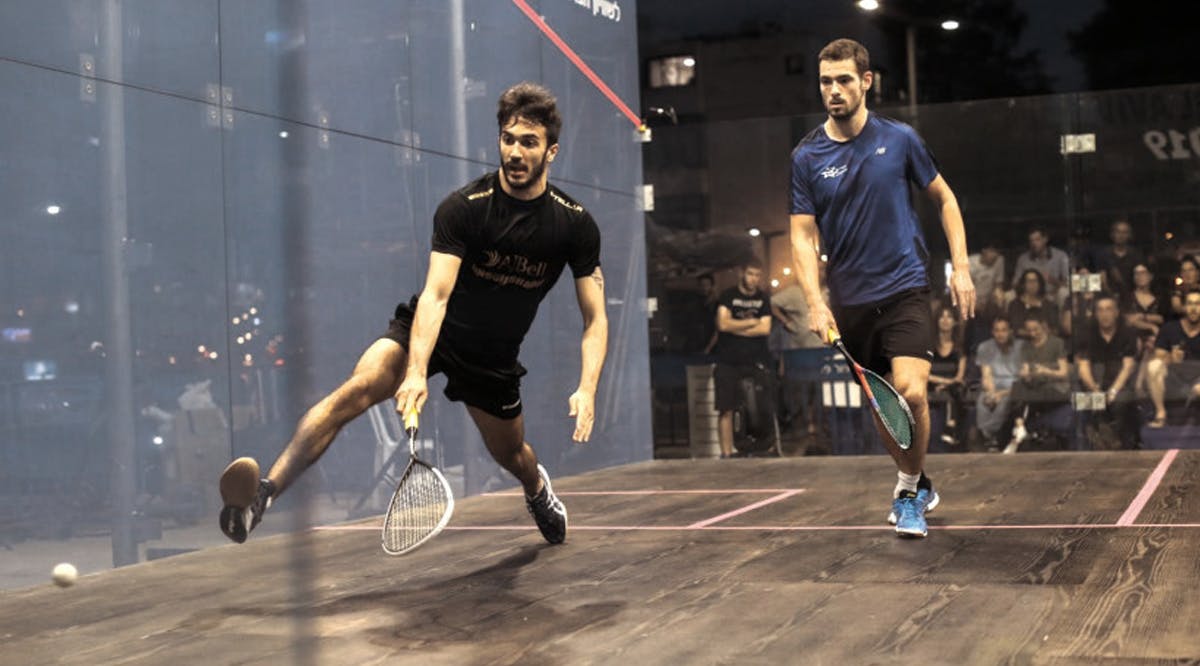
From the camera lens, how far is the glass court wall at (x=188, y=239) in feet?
12.8

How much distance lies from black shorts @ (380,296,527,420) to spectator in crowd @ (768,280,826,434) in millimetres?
4043

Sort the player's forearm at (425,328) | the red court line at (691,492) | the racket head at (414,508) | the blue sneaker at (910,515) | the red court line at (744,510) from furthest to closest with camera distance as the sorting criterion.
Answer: the red court line at (691,492) < the red court line at (744,510) < the blue sneaker at (910,515) < the player's forearm at (425,328) < the racket head at (414,508)

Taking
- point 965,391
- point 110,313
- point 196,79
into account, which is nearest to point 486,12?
point 196,79

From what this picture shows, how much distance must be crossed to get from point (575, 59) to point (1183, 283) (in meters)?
3.00

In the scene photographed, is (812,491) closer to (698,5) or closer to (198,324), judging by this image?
(198,324)

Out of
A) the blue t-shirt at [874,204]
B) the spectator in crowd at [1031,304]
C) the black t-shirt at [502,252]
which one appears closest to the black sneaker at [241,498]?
the black t-shirt at [502,252]

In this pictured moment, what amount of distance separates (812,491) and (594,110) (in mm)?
2374

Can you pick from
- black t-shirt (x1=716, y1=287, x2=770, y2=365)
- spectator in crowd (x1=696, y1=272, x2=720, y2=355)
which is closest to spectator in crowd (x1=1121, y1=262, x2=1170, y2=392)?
black t-shirt (x1=716, y1=287, x2=770, y2=365)

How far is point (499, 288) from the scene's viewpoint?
3.89 metres

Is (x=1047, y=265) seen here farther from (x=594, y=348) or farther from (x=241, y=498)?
(x=241, y=498)

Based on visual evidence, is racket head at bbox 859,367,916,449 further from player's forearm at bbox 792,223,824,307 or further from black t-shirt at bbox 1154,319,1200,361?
black t-shirt at bbox 1154,319,1200,361

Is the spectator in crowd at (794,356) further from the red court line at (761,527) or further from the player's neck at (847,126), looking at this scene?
the player's neck at (847,126)

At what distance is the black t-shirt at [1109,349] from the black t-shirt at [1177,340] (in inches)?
4.6

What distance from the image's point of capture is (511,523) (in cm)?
493
